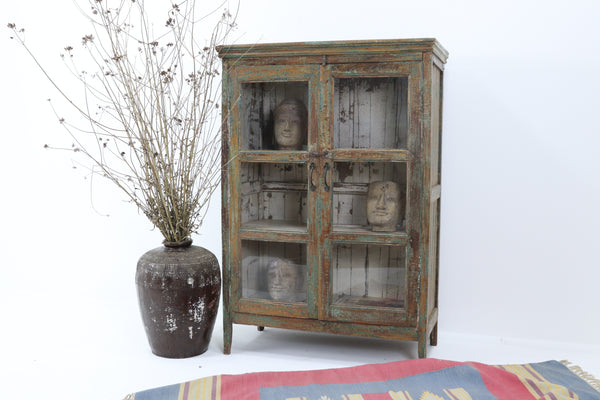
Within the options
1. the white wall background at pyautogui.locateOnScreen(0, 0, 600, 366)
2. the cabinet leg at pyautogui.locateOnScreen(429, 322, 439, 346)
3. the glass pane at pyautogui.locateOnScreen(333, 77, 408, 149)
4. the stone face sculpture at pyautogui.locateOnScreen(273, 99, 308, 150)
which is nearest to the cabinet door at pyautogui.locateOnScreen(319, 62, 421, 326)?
the glass pane at pyautogui.locateOnScreen(333, 77, 408, 149)

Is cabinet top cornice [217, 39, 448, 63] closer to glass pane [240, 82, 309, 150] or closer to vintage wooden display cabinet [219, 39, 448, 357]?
vintage wooden display cabinet [219, 39, 448, 357]

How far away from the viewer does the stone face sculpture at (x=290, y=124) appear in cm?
316

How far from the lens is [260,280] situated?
10.8 feet

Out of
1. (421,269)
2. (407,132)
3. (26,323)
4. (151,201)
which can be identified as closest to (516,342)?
(421,269)

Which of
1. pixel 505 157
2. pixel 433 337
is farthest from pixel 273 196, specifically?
pixel 505 157

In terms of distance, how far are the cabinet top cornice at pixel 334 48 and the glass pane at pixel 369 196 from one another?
52 centimetres

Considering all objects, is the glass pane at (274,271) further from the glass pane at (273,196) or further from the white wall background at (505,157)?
the white wall background at (505,157)

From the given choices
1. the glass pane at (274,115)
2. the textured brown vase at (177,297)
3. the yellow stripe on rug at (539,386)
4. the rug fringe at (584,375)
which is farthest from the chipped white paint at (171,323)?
the rug fringe at (584,375)

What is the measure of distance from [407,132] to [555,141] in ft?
2.96

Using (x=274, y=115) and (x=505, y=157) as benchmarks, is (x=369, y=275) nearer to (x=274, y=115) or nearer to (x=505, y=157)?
(x=274, y=115)

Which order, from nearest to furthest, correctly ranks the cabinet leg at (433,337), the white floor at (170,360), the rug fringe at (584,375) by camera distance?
the rug fringe at (584,375), the white floor at (170,360), the cabinet leg at (433,337)

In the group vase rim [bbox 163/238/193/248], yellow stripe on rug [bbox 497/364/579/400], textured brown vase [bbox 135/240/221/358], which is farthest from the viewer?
vase rim [bbox 163/238/193/248]

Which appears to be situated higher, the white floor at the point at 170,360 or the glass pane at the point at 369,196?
the glass pane at the point at 369,196

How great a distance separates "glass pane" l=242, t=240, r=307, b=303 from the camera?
323 centimetres
